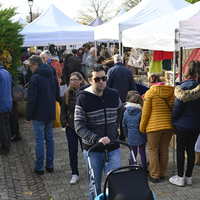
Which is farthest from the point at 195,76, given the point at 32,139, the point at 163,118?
the point at 32,139

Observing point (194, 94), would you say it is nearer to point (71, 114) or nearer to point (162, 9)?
point (71, 114)

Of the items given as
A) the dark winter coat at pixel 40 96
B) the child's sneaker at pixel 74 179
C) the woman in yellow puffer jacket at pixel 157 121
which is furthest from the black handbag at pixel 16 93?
the woman in yellow puffer jacket at pixel 157 121

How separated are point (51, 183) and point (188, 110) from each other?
8.14 feet

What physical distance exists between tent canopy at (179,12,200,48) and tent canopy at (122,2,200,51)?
322mm

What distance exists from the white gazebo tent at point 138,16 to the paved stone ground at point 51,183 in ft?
11.6

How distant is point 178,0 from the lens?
10.7 meters

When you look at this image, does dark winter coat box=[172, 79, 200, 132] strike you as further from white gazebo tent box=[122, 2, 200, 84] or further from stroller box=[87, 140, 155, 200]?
stroller box=[87, 140, 155, 200]

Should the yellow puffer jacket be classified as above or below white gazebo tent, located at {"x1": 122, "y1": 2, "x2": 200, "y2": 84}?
below

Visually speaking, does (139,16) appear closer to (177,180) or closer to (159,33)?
(159,33)

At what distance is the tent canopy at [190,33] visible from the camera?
14.7ft

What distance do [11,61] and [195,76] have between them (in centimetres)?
568

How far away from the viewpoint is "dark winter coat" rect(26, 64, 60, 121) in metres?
5.10

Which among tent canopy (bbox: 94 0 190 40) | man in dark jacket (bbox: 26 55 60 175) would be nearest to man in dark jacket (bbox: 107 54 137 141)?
tent canopy (bbox: 94 0 190 40)

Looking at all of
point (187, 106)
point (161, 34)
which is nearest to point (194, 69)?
point (187, 106)
